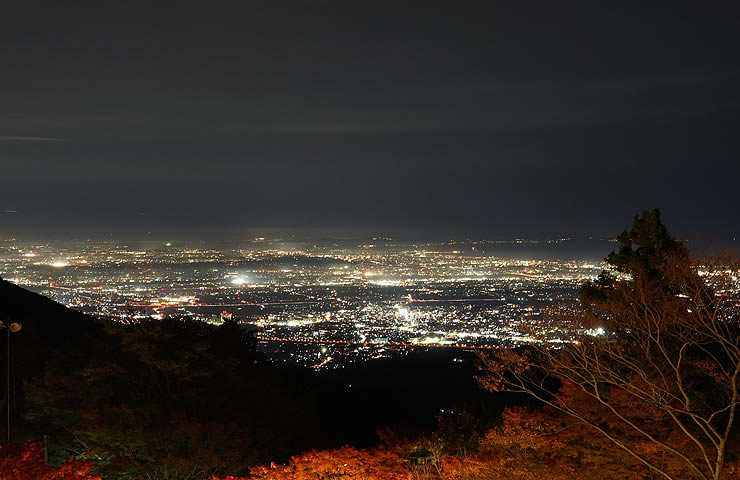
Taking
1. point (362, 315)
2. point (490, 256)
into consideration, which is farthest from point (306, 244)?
point (362, 315)

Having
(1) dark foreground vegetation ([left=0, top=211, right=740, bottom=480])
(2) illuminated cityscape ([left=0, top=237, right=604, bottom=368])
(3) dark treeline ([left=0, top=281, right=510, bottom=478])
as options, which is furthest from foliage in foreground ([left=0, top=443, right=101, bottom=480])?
(2) illuminated cityscape ([left=0, top=237, right=604, bottom=368])

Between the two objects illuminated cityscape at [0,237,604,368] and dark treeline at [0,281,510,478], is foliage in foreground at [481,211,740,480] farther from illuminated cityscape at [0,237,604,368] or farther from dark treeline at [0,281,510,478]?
dark treeline at [0,281,510,478]

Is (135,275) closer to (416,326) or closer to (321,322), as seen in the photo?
(321,322)

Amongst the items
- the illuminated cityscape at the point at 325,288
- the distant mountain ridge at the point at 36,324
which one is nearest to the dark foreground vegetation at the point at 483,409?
the distant mountain ridge at the point at 36,324

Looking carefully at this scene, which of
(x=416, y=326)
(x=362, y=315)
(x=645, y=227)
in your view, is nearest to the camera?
(x=645, y=227)

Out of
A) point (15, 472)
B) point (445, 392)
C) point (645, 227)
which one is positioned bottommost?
point (445, 392)

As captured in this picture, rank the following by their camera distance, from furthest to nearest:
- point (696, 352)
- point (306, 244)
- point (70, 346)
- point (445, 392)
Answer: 1. point (306, 244)
2. point (445, 392)
3. point (70, 346)
4. point (696, 352)

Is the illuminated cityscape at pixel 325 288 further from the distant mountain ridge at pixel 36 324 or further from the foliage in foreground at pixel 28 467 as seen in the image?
the foliage in foreground at pixel 28 467
